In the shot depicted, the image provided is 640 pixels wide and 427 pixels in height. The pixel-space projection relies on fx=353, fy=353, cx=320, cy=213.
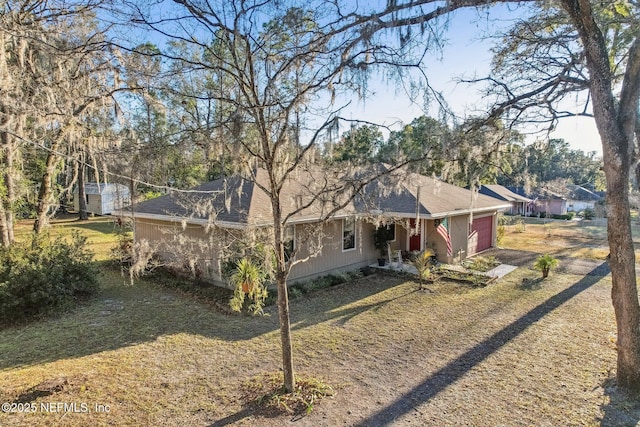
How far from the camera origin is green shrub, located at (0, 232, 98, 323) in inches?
302

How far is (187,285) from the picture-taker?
418 inches

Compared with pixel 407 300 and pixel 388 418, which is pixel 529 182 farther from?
pixel 388 418

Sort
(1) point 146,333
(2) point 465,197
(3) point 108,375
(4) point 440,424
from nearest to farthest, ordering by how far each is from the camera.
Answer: (4) point 440,424, (3) point 108,375, (1) point 146,333, (2) point 465,197

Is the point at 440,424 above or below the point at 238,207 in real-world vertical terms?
below

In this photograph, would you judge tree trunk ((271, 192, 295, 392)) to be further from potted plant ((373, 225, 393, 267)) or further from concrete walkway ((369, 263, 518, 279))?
potted plant ((373, 225, 393, 267))

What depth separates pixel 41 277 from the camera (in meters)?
8.02

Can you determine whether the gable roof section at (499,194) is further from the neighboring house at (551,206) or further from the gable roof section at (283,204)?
the gable roof section at (283,204)

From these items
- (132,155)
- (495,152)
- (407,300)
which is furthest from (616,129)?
(132,155)

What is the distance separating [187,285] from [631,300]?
10.2 meters

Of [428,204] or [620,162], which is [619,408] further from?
[428,204]

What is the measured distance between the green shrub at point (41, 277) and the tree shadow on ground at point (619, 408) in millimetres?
10574

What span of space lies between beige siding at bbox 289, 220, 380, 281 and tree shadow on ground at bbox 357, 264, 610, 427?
193 inches

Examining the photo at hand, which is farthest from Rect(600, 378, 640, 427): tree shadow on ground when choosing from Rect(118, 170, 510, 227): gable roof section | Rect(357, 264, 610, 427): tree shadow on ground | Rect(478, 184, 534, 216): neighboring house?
Rect(478, 184, 534, 216): neighboring house

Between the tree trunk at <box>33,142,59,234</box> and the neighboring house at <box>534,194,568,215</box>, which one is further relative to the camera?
the neighboring house at <box>534,194,568,215</box>
